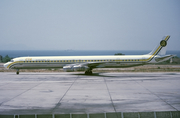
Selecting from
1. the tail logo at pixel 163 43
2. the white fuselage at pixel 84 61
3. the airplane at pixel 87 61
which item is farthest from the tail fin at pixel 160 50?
the white fuselage at pixel 84 61

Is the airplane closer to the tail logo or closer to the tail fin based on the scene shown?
the tail fin

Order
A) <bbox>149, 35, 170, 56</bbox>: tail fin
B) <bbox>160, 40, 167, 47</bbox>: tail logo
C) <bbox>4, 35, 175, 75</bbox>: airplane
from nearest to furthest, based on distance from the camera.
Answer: <bbox>4, 35, 175, 75</bbox>: airplane, <bbox>149, 35, 170, 56</bbox>: tail fin, <bbox>160, 40, 167, 47</bbox>: tail logo

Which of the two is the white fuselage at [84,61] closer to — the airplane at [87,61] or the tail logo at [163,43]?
the airplane at [87,61]

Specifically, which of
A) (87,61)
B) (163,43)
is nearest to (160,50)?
(163,43)

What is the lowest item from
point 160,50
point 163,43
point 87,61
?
point 87,61

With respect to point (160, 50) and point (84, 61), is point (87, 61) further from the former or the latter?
point (160, 50)

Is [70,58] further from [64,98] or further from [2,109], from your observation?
[2,109]

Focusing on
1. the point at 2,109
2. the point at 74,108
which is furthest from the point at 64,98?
the point at 2,109

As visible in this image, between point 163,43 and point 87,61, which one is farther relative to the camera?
point 163,43

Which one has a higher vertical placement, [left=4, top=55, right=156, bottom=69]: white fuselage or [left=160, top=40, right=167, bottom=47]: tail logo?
[left=160, top=40, right=167, bottom=47]: tail logo

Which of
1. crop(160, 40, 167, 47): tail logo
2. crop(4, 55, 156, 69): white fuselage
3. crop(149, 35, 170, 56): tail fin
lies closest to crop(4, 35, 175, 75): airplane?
crop(4, 55, 156, 69): white fuselage

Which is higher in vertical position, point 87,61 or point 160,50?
point 160,50

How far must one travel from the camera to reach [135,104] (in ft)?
50.3

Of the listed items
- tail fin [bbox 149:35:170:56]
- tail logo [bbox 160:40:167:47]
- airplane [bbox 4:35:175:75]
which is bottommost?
airplane [bbox 4:35:175:75]
